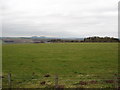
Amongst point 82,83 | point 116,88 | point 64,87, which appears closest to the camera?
point 116,88

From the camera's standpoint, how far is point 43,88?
62.4ft

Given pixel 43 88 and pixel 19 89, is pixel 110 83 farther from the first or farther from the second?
pixel 19 89

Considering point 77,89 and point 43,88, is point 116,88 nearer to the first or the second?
point 77,89

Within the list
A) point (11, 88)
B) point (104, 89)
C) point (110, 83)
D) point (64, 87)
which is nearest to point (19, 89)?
point (11, 88)

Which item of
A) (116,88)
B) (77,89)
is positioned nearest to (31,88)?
(77,89)

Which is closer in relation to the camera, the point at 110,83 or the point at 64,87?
the point at 64,87

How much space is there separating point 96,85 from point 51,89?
4.35 meters

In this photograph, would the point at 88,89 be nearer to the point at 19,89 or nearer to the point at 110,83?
the point at 110,83

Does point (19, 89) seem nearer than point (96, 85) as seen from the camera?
Yes

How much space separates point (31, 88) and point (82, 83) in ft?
16.5

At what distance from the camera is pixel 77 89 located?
1842 centimetres

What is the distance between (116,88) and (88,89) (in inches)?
92.0

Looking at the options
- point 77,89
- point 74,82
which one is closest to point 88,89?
point 77,89

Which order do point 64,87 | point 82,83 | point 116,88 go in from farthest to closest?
point 82,83
point 64,87
point 116,88
